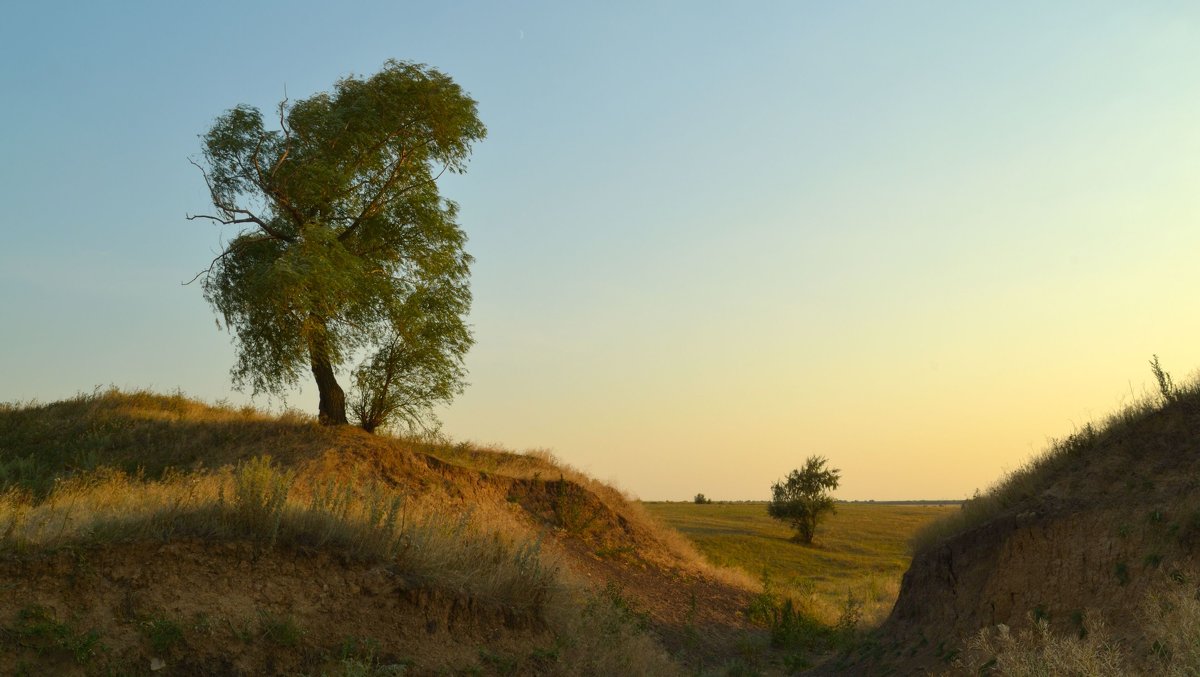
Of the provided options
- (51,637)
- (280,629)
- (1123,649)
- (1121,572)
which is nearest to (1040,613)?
(1121,572)

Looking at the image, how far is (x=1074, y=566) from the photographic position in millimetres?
10828

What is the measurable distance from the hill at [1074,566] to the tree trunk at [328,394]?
16.0m

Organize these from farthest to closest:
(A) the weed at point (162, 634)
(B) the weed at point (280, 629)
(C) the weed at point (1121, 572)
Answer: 1. (C) the weed at point (1121, 572)
2. (B) the weed at point (280, 629)
3. (A) the weed at point (162, 634)

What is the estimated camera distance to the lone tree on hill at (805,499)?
176 ft

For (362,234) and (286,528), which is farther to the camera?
(362,234)

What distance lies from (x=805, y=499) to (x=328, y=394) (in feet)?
123

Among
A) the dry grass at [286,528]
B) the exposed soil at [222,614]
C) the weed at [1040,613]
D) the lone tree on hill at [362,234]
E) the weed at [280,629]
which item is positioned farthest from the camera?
the lone tree on hill at [362,234]

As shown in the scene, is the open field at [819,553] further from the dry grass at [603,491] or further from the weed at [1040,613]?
the weed at [1040,613]

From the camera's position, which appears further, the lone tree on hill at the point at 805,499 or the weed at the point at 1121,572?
the lone tree on hill at the point at 805,499

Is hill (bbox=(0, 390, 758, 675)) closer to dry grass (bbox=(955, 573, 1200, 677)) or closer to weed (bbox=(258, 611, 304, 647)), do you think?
weed (bbox=(258, 611, 304, 647))

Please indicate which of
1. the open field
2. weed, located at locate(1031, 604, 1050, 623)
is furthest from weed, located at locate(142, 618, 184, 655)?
the open field

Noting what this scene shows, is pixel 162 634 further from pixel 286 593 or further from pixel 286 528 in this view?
pixel 286 528

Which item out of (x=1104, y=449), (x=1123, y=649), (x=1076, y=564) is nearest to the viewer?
(x=1123, y=649)

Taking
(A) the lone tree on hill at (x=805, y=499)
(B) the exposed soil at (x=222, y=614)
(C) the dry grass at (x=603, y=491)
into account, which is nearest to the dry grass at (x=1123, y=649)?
(B) the exposed soil at (x=222, y=614)
